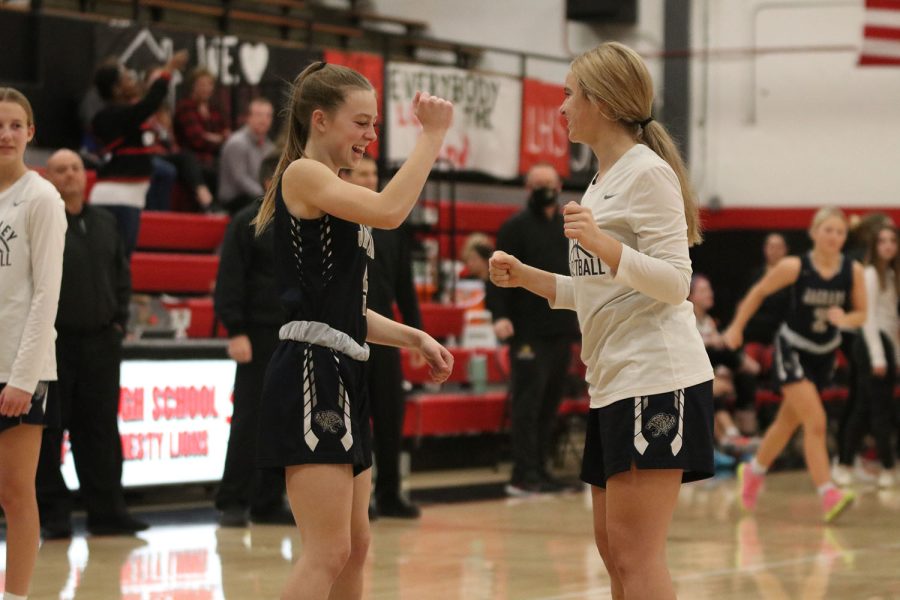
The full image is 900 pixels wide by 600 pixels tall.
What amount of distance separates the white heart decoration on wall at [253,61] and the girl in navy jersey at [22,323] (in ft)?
25.9

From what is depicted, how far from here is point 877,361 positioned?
34.3 feet

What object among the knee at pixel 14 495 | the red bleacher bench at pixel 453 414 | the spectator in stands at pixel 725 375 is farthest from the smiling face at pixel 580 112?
the spectator in stands at pixel 725 375

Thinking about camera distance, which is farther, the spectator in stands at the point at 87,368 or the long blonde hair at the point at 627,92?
the spectator in stands at the point at 87,368

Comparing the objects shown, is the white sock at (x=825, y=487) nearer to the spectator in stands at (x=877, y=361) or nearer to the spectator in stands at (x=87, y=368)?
the spectator in stands at (x=877, y=361)

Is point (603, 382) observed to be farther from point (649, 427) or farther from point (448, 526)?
point (448, 526)

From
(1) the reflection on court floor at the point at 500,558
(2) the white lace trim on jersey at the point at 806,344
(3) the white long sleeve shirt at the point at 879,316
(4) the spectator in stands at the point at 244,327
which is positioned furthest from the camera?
(3) the white long sleeve shirt at the point at 879,316

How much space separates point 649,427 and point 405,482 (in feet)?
21.5

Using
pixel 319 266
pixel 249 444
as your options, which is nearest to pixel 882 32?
pixel 249 444

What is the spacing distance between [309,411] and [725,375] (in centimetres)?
879

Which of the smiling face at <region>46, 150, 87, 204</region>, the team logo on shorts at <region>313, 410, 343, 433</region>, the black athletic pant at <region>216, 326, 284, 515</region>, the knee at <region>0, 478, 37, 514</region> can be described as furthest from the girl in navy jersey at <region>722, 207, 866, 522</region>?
the team logo on shorts at <region>313, 410, 343, 433</region>

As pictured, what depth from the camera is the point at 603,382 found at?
360 centimetres

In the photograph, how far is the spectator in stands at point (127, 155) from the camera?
9.44 metres

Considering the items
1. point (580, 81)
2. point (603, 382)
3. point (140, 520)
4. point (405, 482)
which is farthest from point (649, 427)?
point (405, 482)

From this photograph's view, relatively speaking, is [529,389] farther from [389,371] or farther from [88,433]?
[88,433]
